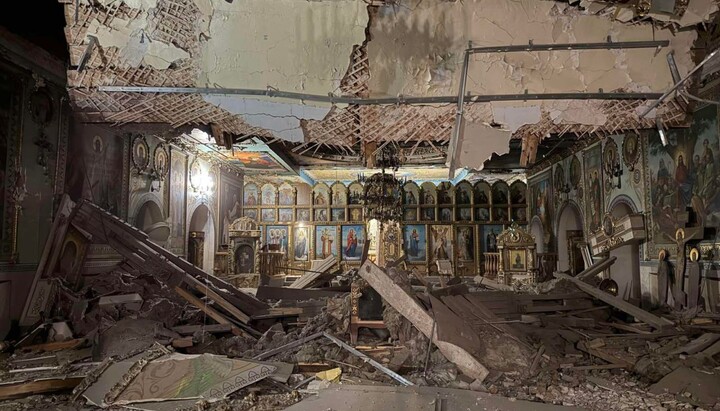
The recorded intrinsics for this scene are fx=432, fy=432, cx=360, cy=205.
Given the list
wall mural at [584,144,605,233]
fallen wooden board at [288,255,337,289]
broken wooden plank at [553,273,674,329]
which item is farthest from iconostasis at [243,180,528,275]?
broken wooden plank at [553,273,674,329]

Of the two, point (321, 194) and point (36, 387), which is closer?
point (36, 387)

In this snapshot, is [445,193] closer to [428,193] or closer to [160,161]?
[428,193]

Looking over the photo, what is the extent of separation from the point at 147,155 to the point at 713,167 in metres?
11.5

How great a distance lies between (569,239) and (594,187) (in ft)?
7.85

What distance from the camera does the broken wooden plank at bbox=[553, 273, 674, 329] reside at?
580cm

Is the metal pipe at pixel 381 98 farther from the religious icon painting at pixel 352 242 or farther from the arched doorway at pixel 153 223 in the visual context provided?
the religious icon painting at pixel 352 242

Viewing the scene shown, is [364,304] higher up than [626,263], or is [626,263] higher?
[626,263]

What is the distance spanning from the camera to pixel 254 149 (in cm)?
1314

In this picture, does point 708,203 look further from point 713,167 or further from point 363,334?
point 363,334

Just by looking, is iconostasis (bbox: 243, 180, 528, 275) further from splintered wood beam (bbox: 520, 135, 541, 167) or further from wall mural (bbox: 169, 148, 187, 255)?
splintered wood beam (bbox: 520, 135, 541, 167)

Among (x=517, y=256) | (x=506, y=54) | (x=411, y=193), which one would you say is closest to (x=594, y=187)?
(x=517, y=256)

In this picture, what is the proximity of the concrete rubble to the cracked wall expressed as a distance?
250cm

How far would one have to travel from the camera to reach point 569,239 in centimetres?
1238

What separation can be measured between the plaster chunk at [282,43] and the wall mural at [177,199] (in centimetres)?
846
